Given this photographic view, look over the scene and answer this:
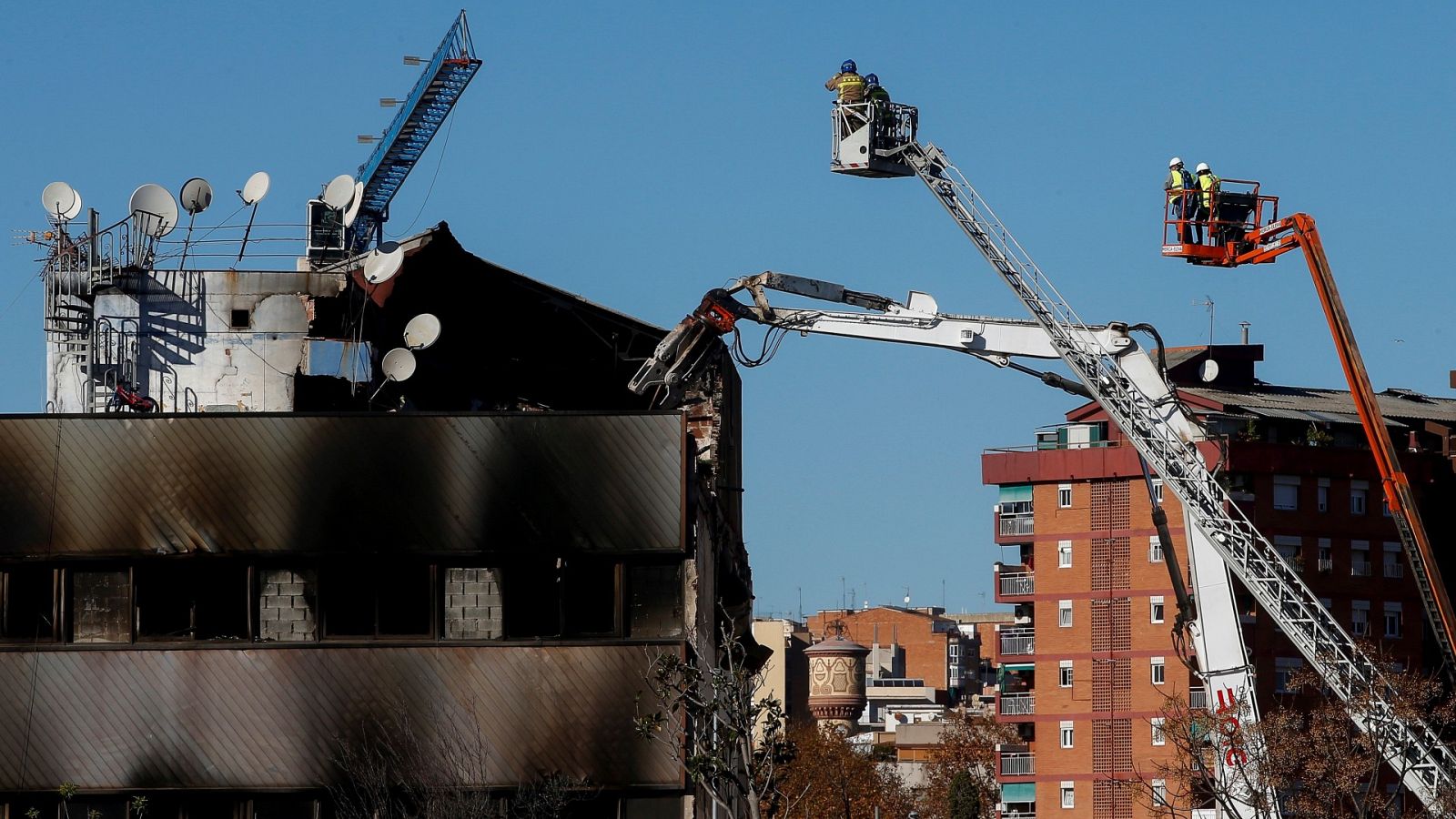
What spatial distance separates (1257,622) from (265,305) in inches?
2034

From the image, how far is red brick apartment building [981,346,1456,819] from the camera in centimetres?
8788

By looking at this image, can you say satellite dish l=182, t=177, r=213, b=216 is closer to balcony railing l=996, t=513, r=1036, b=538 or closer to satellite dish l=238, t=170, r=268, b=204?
satellite dish l=238, t=170, r=268, b=204

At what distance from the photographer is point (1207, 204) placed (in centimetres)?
4203

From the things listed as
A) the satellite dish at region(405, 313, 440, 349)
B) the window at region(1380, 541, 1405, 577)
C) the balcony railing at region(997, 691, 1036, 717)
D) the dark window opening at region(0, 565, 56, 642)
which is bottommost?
the balcony railing at region(997, 691, 1036, 717)

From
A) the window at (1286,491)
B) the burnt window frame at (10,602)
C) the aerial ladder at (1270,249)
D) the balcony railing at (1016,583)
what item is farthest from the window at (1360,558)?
the burnt window frame at (10,602)

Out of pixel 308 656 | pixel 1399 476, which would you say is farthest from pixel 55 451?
pixel 1399 476

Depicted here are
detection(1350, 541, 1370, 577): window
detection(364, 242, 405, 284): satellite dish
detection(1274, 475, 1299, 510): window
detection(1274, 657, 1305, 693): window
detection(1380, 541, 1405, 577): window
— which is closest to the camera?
detection(364, 242, 405, 284): satellite dish

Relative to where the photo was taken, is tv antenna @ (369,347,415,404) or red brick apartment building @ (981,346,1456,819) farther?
red brick apartment building @ (981,346,1456,819)

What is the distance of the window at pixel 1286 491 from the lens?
88250mm

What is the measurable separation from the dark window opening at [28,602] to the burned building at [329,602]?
0.03 meters

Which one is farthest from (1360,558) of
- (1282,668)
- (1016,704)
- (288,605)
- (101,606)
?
(101,606)

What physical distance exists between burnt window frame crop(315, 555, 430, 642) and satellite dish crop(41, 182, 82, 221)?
1479 centimetres

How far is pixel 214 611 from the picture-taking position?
36.3 meters

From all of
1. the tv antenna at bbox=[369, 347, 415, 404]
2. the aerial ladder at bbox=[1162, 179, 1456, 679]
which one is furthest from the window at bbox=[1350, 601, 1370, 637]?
the tv antenna at bbox=[369, 347, 415, 404]
